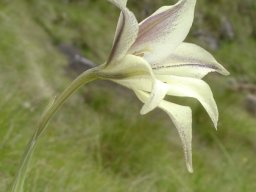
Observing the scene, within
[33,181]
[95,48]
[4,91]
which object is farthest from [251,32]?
[33,181]

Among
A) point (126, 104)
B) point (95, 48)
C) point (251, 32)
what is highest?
point (126, 104)

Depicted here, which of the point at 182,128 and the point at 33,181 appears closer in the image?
the point at 182,128

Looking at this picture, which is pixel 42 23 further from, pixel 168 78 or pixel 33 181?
pixel 168 78

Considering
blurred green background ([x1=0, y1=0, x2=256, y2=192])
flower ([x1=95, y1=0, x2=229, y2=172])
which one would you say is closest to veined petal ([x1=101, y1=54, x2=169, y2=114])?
flower ([x1=95, y1=0, x2=229, y2=172])

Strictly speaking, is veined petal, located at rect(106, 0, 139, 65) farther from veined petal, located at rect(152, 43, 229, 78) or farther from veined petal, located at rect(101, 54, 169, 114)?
veined petal, located at rect(152, 43, 229, 78)

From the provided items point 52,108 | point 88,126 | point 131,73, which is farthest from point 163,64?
point 88,126

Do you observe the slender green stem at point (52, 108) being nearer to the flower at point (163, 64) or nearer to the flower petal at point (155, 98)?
the flower at point (163, 64)
